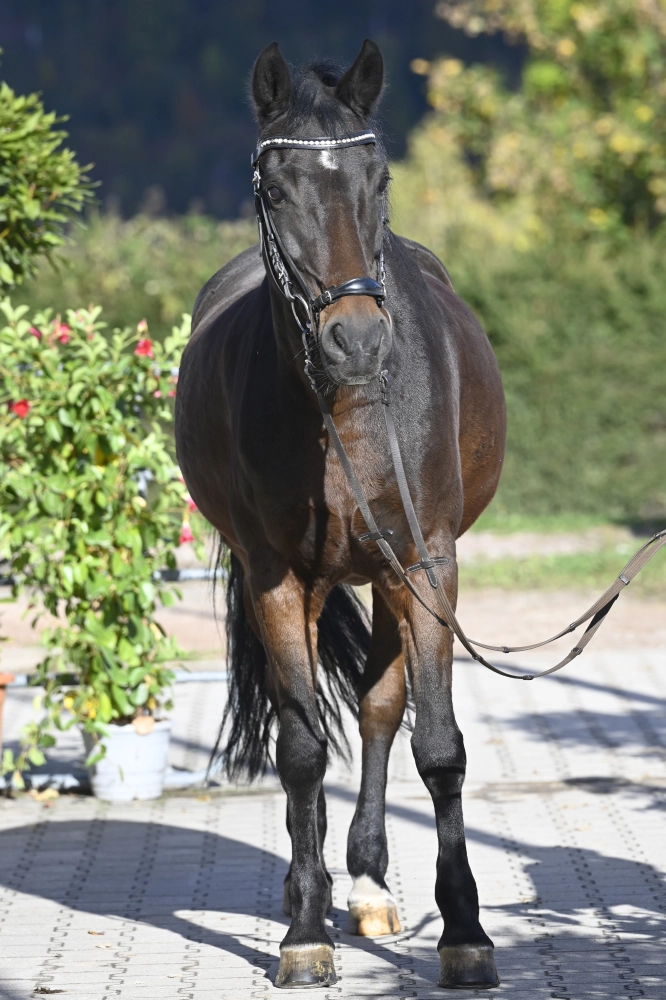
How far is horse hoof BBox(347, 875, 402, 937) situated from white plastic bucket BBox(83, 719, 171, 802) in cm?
195

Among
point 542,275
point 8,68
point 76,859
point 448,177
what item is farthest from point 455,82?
point 8,68

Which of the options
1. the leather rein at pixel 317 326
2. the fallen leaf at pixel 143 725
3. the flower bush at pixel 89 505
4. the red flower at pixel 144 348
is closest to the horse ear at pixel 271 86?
the leather rein at pixel 317 326

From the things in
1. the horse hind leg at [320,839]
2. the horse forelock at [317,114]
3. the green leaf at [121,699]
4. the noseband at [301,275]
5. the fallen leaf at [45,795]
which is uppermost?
the horse forelock at [317,114]

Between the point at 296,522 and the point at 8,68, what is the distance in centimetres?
4468

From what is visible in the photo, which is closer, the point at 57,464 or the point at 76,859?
the point at 76,859

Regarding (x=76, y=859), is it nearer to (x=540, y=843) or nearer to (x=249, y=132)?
(x=540, y=843)

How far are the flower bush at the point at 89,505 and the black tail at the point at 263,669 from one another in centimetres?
75

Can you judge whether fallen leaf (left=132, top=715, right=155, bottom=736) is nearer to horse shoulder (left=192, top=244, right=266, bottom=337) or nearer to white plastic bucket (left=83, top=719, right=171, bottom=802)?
white plastic bucket (left=83, top=719, right=171, bottom=802)

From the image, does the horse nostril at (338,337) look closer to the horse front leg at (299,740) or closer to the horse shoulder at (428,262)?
the horse front leg at (299,740)

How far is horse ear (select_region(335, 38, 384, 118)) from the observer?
332cm

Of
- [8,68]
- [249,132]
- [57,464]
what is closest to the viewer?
[57,464]

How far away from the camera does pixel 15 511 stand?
5750 millimetres

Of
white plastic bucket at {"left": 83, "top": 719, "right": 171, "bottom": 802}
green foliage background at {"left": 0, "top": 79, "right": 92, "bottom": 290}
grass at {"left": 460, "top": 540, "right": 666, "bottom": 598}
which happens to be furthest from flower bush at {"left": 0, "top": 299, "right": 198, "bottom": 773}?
grass at {"left": 460, "top": 540, "right": 666, "bottom": 598}

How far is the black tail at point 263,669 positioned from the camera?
4844 mm
